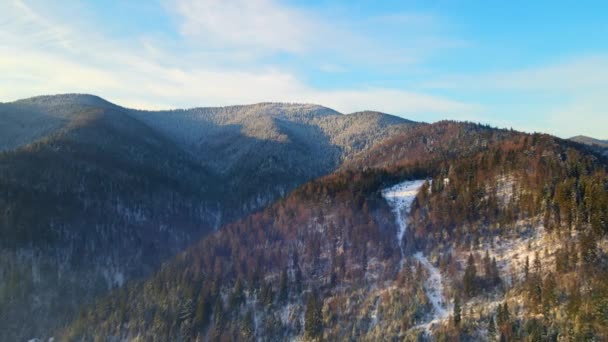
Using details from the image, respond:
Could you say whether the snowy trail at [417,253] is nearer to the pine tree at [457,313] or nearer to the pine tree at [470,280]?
the pine tree at [457,313]

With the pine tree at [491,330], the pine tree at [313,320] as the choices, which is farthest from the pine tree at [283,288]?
the pine tree at [491,330]

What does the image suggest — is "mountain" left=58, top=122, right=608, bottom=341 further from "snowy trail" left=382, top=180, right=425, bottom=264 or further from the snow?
"snowy trail" left=382, top=180, right=425, bottom=264

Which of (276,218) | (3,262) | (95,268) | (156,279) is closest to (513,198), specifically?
(276,218)

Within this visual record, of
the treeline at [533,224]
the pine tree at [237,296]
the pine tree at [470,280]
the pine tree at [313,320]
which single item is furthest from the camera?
the pine tree at [237,296]

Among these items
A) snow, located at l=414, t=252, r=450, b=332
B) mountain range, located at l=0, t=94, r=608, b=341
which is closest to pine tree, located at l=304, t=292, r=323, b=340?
mountain range, located at l=0, t=94, r=608, b=341

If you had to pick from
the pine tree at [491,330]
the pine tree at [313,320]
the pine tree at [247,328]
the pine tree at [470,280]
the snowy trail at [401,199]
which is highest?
the snowy trail at [401,199]
